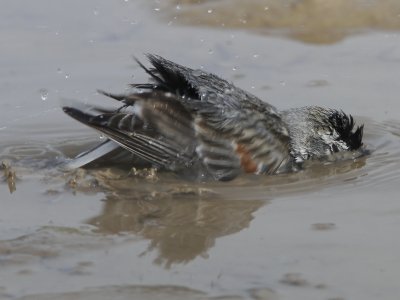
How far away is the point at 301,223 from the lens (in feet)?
20.6

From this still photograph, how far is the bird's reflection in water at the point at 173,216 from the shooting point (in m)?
5.94

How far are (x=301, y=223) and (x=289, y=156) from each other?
59.4 inches

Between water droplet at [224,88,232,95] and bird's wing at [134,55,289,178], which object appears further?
water droplet at [224,88,232,95]

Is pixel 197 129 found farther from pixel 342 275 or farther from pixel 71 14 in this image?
pixel 71 14

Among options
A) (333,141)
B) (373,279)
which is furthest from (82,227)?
(333,141)

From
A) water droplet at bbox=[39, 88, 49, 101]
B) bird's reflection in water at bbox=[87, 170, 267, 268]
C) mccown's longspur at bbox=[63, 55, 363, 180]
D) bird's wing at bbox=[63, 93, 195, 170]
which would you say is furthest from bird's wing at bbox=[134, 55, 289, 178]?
water droplet at bbox=[39, 88, 49, 101]

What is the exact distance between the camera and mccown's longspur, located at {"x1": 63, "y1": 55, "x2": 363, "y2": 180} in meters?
7.16

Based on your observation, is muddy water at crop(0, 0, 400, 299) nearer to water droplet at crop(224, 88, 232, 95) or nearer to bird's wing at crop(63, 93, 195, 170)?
bird's wing at crop(63, 93, 195, 170)

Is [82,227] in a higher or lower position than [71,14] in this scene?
lower

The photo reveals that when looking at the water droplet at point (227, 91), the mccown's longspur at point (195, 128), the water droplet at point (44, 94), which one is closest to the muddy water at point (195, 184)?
the water droplet at point (44, 94)

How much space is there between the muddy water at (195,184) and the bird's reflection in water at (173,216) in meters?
0.01

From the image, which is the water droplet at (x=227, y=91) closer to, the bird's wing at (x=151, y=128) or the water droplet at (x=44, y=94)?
the bird's wing at (x=151, y=128)

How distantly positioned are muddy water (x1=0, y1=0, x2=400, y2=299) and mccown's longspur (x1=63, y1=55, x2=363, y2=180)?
0.17m

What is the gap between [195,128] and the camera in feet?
24.0
